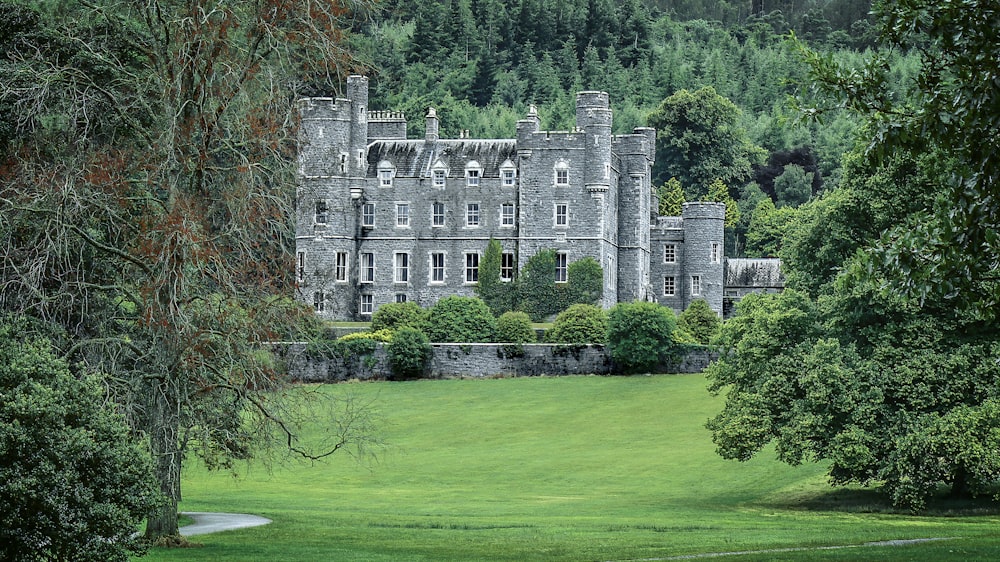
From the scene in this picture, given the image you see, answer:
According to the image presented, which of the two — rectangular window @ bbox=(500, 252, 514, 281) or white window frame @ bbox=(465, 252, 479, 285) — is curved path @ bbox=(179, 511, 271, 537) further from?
white window frame @ bbox=(465, 252, 479, 285)

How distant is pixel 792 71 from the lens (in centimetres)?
14000

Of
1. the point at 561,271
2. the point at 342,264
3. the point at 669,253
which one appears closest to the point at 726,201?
the point at 669,253

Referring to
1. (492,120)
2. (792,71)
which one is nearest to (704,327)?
(492,120)

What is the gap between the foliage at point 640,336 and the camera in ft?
210

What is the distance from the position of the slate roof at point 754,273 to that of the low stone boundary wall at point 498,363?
78.0 feet

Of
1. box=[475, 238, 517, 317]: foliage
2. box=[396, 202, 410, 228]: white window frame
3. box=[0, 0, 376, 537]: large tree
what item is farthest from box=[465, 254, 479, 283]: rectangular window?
box=[0, 0, 376, 537]: large tree

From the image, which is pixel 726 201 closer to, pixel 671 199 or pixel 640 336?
pixel 671 199

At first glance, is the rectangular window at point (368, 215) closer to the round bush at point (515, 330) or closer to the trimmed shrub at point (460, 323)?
the trimmed shrub at point (460, 323)

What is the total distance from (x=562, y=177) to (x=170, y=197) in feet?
177

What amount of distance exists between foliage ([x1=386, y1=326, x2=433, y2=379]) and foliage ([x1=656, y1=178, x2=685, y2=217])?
145ft

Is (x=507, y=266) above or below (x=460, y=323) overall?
above

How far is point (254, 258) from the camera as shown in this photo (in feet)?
77.9

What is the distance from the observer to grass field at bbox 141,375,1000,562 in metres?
26.2

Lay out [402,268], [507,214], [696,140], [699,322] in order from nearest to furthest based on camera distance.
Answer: [699,322], [507,214], [402,268], [696,140]
